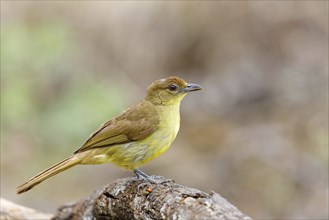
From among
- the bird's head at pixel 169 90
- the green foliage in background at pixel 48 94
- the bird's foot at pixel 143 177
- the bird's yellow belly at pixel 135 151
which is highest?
the green foliage in background at pixel 48 94

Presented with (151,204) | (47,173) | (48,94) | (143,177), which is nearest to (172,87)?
(143,177)

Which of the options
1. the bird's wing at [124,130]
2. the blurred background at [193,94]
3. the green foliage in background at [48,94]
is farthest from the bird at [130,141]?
the green foliage in background at [48,94]

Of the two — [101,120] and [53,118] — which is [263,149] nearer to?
[101,120]

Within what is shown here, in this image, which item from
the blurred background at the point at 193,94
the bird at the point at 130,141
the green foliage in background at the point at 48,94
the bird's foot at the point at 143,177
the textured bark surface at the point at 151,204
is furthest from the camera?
the green foliage in background at the point at 48,94

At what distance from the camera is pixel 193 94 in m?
11.7

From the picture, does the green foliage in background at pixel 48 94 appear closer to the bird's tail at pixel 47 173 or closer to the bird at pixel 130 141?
the bird at pixel 130 141

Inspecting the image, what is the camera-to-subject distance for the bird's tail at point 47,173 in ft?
14.7

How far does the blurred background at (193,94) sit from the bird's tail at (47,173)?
9.61 ft

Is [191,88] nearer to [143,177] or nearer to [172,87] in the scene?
[172,87]

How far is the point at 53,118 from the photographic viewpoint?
9852 millimetres

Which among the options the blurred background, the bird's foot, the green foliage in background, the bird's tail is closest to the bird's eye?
the bird's foot

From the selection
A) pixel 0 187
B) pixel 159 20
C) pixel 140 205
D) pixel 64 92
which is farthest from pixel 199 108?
pixel 140 205

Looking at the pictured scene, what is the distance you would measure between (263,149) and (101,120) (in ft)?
7.22

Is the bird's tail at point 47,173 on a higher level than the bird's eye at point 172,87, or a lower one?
lower
